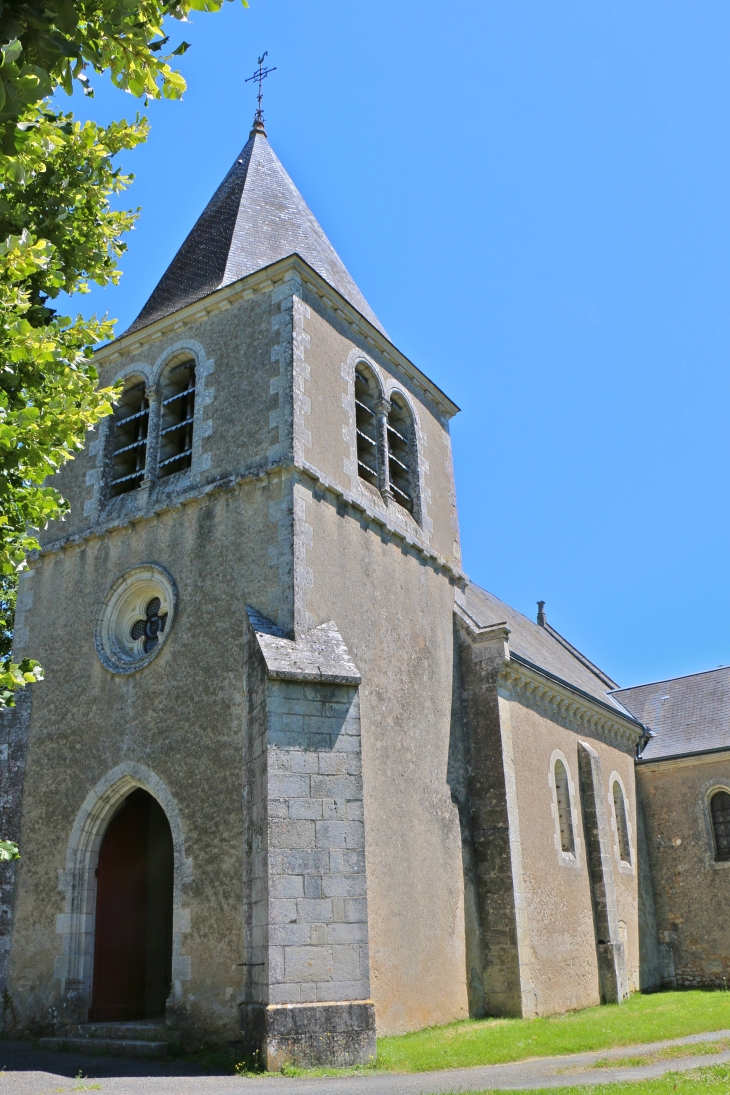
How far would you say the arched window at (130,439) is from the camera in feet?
48.4

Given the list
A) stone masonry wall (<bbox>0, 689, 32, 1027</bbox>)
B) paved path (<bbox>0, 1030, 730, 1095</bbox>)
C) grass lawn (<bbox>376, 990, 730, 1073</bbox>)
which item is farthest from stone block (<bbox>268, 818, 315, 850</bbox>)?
stone masonry wall (<bbox>0, 689, 32, 1027</bbox>)

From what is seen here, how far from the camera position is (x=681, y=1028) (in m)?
11.5

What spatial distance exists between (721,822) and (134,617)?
14275 millimetres

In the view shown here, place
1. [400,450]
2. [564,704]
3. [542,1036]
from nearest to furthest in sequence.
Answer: [542,1036]
[400,450]
[564,704]

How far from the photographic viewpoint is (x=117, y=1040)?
10.6 m

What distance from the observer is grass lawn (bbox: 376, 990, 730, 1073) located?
9.48 m

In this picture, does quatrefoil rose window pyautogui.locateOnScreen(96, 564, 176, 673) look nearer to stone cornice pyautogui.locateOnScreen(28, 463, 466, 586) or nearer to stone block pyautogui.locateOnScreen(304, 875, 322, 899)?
stone cornice pyautogui.locateOnScreen(28, 463, 466, 586)

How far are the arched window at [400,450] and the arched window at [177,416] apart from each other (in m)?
3.34

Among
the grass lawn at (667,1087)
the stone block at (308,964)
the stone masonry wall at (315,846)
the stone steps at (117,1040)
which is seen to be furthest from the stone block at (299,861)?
the grass lawn at (667,1087)

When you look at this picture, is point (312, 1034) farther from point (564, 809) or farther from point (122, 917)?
point (564, 809)

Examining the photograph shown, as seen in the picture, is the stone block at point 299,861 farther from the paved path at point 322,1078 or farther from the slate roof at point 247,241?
the slate roof at point 247,241

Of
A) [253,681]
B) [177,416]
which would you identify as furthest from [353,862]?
[177,416]

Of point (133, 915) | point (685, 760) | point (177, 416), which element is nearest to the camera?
point (133, 915)

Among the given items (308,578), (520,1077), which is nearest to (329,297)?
(308,578)
